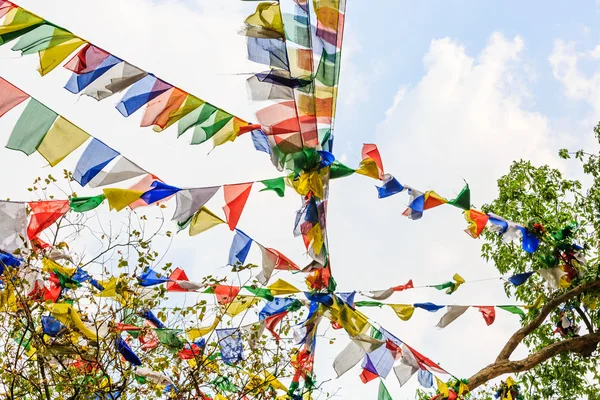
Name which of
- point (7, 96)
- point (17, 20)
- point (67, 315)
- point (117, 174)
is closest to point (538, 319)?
point (117, 174)

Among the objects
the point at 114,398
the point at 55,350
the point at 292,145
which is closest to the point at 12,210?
the point at 55,350

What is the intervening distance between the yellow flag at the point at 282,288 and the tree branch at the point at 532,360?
2279mm

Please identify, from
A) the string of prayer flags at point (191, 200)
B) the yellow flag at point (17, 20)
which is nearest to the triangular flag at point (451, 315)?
the string of prayer flags at point (191, 200)

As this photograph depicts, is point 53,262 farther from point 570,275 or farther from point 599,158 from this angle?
point 599,158

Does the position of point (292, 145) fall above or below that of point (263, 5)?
below

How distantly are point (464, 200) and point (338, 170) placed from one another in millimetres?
1387

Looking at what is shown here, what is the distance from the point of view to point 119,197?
16.3ft

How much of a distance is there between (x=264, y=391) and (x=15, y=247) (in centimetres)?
218

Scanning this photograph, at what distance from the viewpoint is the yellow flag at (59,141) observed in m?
5.13

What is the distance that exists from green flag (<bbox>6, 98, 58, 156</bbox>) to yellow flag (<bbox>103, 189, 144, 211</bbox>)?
0.72 metres

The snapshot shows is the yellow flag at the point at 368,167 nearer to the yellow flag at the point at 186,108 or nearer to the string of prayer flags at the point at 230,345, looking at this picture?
the yellow flag at the point at 186,108

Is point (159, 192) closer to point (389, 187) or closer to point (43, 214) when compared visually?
point (43, 214)

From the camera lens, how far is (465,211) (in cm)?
643

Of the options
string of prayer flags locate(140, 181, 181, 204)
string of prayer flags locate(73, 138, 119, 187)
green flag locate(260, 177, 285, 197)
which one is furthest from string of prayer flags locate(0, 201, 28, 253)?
green flag locate(260, 177, 285, 197)
